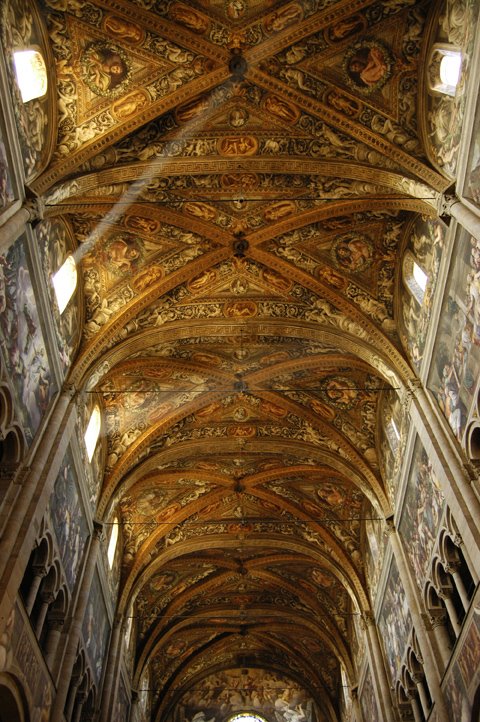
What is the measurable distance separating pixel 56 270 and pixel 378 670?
13310 millimetres

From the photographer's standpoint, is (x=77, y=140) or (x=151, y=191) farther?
(x=151, y=191)

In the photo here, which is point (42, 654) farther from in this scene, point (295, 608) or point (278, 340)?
point (295, 608)

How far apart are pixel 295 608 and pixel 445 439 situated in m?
17.1

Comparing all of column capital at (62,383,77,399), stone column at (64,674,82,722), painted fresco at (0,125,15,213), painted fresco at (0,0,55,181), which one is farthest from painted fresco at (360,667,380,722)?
painted fresco at (0,0,55,181)

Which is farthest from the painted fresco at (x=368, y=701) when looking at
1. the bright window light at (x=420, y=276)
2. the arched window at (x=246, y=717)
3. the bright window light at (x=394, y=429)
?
the bright window light at (x=420, y=276)

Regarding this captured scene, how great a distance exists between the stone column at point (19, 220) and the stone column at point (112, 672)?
12.2m

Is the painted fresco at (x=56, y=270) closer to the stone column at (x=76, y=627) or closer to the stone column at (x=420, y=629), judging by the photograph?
the stone column at (x=76, y=627)

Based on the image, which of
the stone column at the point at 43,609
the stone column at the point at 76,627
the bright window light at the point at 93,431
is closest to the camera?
the stone column at the point at 43,609

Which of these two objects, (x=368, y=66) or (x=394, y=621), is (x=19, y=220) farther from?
(x=394, y=621)

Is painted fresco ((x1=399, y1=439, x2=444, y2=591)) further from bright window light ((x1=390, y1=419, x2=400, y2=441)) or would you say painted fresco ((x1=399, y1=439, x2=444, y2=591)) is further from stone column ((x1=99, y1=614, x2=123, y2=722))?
stone column ((x1=99, y1=614, x2=123, y2=722))

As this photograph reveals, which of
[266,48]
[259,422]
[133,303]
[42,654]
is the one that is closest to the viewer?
[42,654]

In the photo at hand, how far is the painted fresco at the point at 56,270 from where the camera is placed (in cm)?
1355

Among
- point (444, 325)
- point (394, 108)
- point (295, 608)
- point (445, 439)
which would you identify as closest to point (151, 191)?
point (394, 108)

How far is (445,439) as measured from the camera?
12.9 meters
